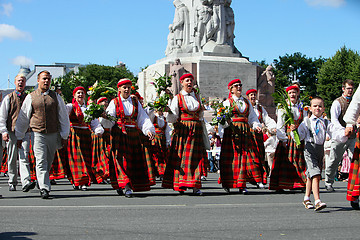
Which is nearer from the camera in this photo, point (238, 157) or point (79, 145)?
point (238, 157)

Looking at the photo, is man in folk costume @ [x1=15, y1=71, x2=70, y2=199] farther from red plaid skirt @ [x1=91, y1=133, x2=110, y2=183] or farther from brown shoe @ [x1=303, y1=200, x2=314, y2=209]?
brown shoe @ [x1=303, y1=200, x2=314, y2=209]

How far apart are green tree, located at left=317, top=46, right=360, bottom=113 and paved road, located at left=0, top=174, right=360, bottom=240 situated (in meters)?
47.0

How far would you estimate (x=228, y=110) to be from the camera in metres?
10.7

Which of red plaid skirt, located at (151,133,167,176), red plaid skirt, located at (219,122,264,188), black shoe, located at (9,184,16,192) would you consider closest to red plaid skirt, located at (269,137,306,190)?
red plaid skirt, located at (219,122,264,188)

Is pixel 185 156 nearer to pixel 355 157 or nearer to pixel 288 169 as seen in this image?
pixel 288 169

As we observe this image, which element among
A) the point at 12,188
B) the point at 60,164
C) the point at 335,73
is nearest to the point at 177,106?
the point at 60,164

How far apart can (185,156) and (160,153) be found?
560 centimetres

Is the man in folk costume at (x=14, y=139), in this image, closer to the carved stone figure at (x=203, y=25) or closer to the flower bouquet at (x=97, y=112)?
the flower bouquet at (x=97, y=112)

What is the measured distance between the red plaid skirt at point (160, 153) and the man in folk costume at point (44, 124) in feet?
19.9

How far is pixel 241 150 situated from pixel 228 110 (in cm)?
76

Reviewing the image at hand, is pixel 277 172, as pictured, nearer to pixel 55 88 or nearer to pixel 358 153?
pixel 358 153

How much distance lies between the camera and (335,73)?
55.6 meters

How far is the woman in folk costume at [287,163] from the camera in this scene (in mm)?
10633

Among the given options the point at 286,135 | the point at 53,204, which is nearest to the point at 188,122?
the point at 286,135
